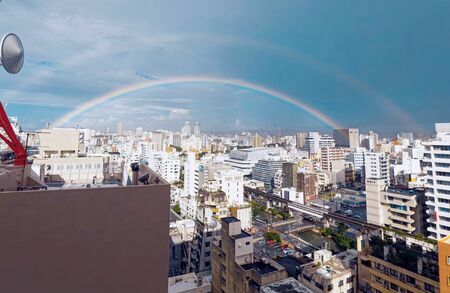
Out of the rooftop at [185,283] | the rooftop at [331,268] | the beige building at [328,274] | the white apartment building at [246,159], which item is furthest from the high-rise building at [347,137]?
the rooftop at [185,283]

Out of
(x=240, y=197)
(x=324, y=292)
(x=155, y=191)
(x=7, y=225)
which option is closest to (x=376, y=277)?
(x=324, y=292)

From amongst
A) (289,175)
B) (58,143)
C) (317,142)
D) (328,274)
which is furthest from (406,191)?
(317,142)

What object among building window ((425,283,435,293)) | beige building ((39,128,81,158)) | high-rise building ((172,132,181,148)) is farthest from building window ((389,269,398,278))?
high-rise building ((172,132,181,148))

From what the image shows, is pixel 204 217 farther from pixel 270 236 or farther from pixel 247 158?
pixel 247 158

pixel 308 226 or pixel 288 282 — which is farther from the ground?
pixel 288 282

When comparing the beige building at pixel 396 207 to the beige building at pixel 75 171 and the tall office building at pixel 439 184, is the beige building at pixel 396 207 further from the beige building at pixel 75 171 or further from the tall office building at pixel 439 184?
the beige building at pixel 75 171

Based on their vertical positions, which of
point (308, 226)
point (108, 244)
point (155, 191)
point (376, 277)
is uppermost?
point (155, 191)
